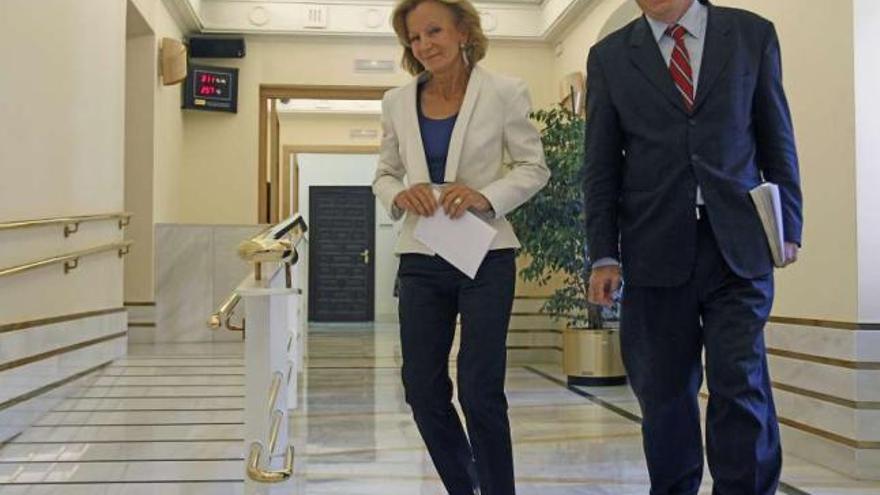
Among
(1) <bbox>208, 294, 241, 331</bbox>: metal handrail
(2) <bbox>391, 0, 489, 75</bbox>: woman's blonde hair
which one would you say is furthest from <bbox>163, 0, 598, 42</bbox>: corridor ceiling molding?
(1) <bbox>208, 294, 241, 331</bbox>: metal handrail

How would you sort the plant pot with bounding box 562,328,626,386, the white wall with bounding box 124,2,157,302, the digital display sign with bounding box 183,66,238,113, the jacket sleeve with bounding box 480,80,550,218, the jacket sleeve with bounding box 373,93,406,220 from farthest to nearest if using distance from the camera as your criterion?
the digital display sign with bounding box 183,66,238,113, the white wall with bounding box 124,2,157,302, the plant pot with bounding box 562,328,626,386, the jacket sleeve with bounding box 373,93,406,220, the jacket sleeve with bounding box 480,80,550,218

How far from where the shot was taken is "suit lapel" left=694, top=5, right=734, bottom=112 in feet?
6.15

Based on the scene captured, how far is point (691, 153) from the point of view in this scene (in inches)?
73.2

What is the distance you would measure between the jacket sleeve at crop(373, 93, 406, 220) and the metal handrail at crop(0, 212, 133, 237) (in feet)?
6.27

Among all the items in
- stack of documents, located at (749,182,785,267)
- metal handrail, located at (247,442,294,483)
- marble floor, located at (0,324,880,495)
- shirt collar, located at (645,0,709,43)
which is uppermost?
shirt collar, located at (645,0,709,43)

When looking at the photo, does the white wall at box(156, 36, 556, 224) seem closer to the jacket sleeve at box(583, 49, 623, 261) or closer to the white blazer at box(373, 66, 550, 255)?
the white blazer at box(373, 66, 550, 255)

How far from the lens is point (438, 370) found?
A: 2119 millimetres

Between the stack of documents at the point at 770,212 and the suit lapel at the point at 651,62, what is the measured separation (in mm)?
233

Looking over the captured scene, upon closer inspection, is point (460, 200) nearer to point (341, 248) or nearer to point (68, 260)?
point (68, 260)

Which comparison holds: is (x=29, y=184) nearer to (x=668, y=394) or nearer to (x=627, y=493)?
(x=627, y=493)

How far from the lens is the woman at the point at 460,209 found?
2.04 metres

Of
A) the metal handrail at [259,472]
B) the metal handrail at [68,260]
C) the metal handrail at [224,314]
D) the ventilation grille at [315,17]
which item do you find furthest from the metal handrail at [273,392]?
the ventilation grille at [315,17]

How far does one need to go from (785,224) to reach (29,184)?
322 centimetres

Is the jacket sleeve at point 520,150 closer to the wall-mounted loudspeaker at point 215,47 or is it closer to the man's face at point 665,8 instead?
the man's face at point 665,8
